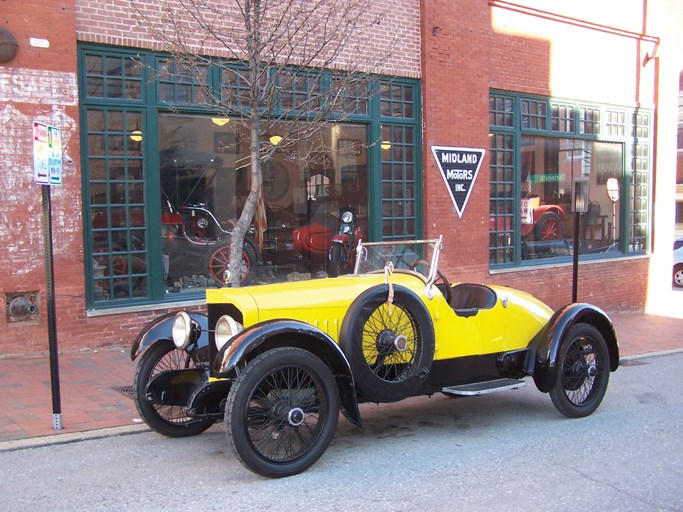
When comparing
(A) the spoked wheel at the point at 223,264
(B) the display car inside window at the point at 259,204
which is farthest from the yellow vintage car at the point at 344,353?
(A) the spoked wheel at the point at 223,264

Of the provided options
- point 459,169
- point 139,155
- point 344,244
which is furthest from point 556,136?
point 139,155

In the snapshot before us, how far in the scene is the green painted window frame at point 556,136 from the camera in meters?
12.3

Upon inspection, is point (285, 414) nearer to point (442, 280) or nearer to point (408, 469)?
point (408, 469)

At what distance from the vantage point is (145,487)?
452cm

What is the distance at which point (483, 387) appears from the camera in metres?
5.65

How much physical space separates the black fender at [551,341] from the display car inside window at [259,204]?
12.6ft

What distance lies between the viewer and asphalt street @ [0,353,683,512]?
14.0ft

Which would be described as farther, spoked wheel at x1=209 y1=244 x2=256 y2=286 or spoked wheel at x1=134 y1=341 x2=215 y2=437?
spoked wheel at x1=209 y1=244 x2=256 y2=286

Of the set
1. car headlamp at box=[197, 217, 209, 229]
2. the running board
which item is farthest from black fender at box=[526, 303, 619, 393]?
car headlamp at box=[197, 217, 209, 229]

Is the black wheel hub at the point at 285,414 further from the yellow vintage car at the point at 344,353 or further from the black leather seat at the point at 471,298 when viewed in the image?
the black leather seat at the point at 471,298

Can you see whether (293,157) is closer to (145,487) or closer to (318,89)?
(318,89)

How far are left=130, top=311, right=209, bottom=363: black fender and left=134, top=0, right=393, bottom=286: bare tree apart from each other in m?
1.34

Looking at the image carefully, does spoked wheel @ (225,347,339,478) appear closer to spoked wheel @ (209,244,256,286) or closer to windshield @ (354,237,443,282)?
windshield @ (354,237,443,282)

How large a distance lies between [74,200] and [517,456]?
6.04 m
